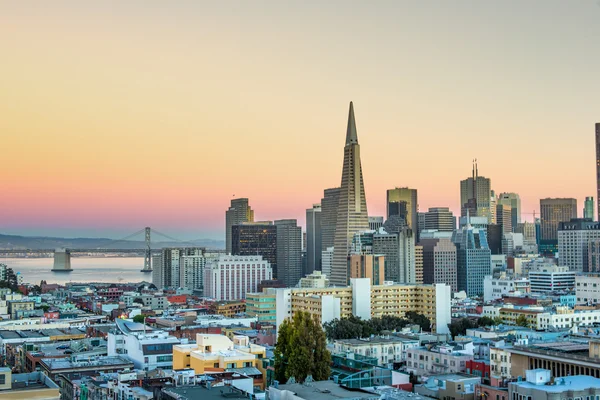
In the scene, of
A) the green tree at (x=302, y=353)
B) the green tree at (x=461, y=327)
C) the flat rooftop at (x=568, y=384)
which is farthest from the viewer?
the green tree at (x=461, y=327)

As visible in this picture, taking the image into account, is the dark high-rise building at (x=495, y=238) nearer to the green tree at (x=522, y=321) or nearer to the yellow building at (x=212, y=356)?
the green tree at (x=522, y=321)

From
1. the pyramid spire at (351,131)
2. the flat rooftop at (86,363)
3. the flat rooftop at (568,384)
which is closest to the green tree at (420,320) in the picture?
the flat rooftop at (86,363)

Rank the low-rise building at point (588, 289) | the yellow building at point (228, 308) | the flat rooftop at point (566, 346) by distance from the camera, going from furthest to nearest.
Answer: the low-rise building at point (588, 289) < the yellow building at point (228, 308) < the flat rooftop at point (566, 346)

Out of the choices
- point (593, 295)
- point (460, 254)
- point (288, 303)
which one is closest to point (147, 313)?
point (288, 303)

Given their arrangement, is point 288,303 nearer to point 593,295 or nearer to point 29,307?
point 29,307

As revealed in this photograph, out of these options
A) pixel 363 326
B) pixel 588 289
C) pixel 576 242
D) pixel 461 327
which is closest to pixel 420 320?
pixel 461 327

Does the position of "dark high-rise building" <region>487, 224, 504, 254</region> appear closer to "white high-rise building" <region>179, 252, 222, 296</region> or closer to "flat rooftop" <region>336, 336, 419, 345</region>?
"white high-rise building" <region>179, 252, 222, 296</region>

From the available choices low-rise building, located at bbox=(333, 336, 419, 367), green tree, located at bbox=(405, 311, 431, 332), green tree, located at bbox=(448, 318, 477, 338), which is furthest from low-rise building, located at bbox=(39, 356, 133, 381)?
green tree, located at bbox=(405, 311, 431, 332)
